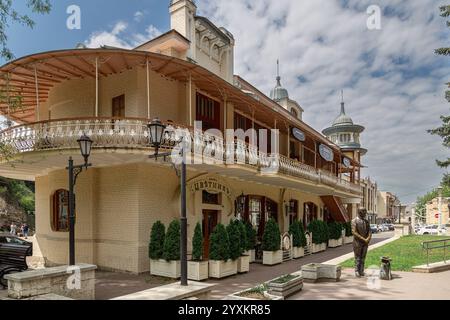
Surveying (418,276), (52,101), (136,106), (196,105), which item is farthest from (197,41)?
(418,276)

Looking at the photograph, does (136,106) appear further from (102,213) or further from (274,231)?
(274,231)

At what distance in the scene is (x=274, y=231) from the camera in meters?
14.7

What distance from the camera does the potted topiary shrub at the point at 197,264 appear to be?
35.0 feet

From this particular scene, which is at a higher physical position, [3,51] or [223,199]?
[3,51]

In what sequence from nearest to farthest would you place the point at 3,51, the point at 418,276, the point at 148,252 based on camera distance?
the point at 3,51
the point at 418,276
the point at 148,252

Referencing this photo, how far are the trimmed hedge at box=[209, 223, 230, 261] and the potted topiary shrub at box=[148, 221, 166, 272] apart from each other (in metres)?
1.58

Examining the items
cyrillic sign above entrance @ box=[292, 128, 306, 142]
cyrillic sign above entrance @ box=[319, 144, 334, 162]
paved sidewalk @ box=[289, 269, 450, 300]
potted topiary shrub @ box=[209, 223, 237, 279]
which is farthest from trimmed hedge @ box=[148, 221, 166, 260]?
cyrillic sign above entrance @ box=[319, 144, 334, 162]

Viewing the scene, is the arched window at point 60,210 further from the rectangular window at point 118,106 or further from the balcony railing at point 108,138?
the rectangular window at point 118,106

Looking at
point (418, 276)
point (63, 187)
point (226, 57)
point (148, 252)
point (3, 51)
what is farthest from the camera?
point (226, 57)

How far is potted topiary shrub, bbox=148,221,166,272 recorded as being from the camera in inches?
440

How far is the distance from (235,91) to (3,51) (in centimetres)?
745

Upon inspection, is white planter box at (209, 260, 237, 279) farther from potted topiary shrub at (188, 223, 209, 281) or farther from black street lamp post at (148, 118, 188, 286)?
black street lamp post at (148, 118, 188, 286)

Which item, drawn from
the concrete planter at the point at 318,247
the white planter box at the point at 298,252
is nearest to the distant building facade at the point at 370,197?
the concrete planter at the point at 318,247

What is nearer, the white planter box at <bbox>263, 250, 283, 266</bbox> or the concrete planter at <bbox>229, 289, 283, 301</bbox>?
the concrete planter at <bbox>229, 289, 283, 301</bbox>
